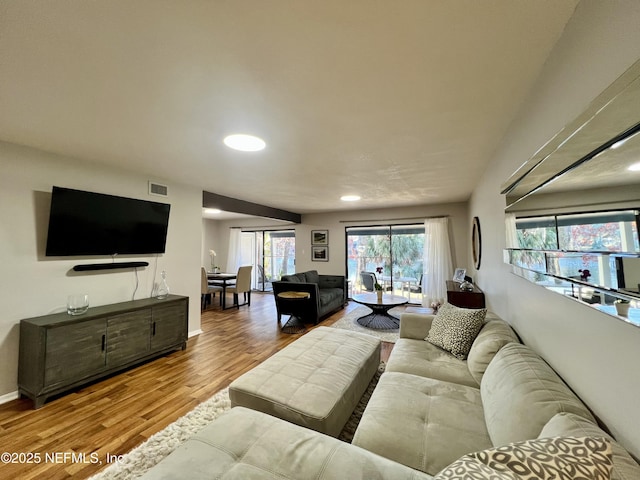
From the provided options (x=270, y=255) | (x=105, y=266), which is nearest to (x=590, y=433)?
(x=105, y=266)

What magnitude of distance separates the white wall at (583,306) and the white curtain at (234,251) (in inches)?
289

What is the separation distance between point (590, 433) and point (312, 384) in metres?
1.35

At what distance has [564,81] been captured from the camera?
3.60ft

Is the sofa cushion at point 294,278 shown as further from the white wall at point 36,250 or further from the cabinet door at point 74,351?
the cabinet door at point 74,351

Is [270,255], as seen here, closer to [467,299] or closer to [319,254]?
[319,254]

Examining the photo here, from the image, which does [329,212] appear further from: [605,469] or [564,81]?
[605,469]

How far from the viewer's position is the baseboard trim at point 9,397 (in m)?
2.21

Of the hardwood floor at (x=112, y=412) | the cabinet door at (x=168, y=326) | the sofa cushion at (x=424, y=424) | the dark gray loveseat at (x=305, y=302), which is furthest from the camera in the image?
the dark gray loveseat at (x=305, y=302)

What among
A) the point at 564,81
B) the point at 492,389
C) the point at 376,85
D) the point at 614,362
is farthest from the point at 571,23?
the point at 492,389

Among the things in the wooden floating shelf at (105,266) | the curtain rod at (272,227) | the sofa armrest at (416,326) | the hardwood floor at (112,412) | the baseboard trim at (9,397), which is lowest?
the hardwood floor at (112,412)

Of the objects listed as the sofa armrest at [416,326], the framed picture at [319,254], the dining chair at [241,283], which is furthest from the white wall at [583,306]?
the dining chair at [241,283]

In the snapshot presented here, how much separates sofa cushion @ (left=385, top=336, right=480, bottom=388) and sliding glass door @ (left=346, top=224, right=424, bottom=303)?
3835 millimetres

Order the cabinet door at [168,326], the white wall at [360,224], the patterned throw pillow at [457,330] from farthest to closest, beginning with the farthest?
the white wall at [360,224], the cabinet door at [168,326], the patterned throw pillow at [457,330]

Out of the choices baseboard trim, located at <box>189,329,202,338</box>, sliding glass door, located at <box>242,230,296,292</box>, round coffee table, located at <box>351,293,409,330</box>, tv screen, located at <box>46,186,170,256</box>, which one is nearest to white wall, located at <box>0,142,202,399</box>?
tv screen, located at <box>46,186,170,256</box>
